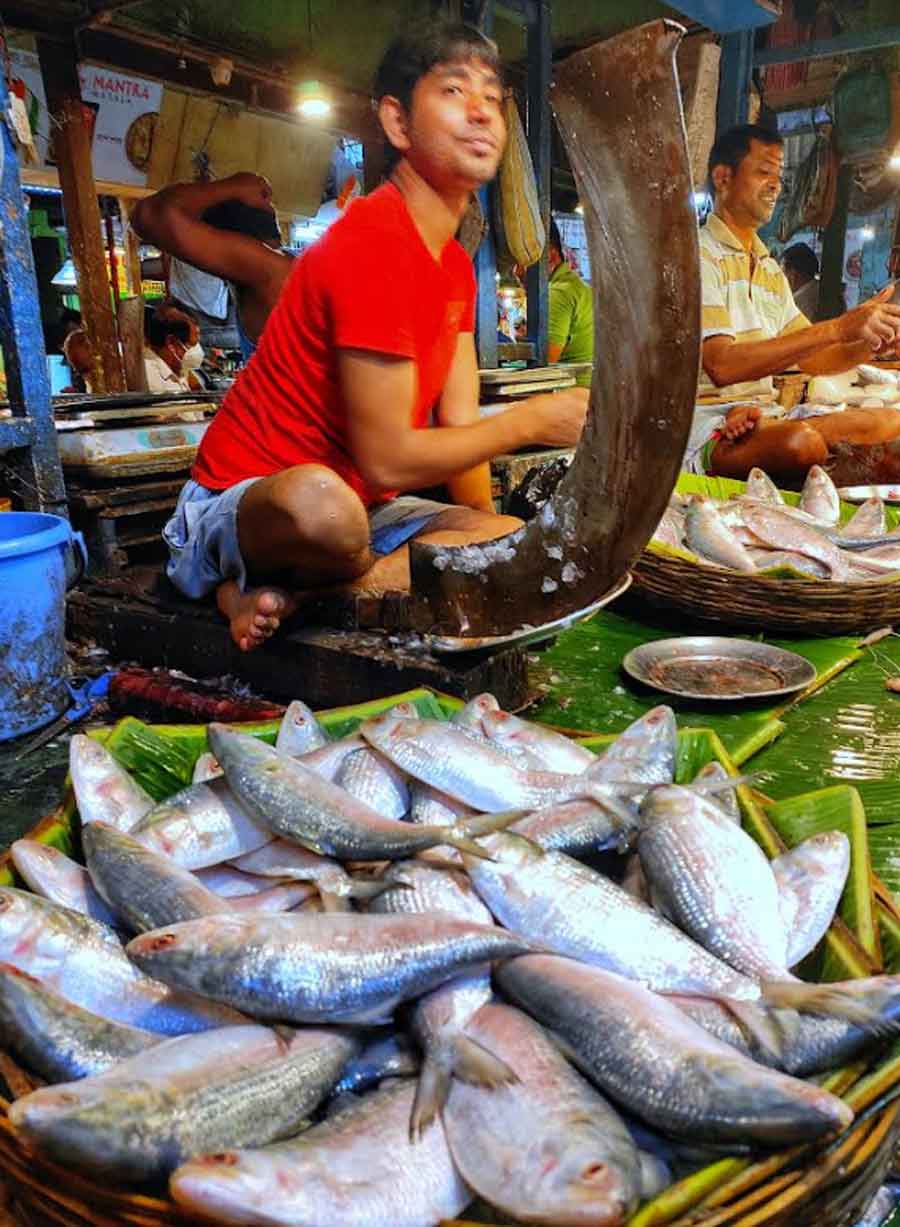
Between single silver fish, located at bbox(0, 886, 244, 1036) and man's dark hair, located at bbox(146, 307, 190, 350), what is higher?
man's dark hair, located at bbox(146, 307, 190, 350)

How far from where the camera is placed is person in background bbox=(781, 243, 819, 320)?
14305mm

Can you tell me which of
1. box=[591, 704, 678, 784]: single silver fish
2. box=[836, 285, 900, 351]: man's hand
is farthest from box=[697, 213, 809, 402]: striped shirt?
box=[591, 704, 678, 784]: single silver fish

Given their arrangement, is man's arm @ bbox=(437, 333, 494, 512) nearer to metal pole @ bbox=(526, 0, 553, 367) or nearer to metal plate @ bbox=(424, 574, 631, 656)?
metal plate @ bbox=(424, 574, 631, 656)

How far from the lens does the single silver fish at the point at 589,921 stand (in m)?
1.47

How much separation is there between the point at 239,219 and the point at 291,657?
4323mm

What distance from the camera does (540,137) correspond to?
26.9 ft

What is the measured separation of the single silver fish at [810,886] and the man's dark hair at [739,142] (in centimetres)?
613

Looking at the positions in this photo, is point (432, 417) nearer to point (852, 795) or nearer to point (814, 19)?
point (852, 795)

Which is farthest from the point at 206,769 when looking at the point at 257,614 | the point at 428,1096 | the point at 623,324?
the point at 623,324

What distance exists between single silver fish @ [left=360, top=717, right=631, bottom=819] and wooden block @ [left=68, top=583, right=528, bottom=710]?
3.16 feet

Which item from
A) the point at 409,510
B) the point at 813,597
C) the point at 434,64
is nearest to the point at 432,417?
the point at 409,510

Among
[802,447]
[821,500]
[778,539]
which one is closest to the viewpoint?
[778,539]

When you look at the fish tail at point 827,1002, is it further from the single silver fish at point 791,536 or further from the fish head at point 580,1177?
the single silver fish at point 791,536

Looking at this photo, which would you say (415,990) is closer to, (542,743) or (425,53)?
(542,743)
